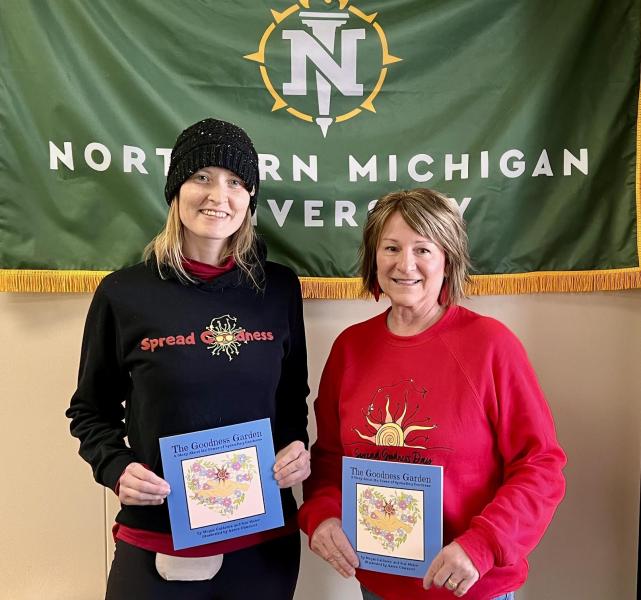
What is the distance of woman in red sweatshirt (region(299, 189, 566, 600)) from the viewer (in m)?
1.22

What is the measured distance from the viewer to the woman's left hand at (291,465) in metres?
1.36

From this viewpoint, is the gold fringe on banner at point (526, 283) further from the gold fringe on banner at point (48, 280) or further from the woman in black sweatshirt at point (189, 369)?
the gold fringe on banner at point (48, 280)

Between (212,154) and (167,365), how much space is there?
1.49ft

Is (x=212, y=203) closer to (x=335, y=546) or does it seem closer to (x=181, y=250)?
(x=181, y=250)

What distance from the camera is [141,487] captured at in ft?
4.18

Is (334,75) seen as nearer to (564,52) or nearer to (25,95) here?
(564,52)

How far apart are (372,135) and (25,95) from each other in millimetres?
1010

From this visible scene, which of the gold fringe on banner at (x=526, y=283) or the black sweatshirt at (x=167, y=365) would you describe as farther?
the gold fringe on banner at (x=526, y=283)

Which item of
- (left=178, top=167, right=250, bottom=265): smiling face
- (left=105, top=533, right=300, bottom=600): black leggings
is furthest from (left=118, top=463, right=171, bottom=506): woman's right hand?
(left=178, top=167, right=250, bottom=265): smiling face

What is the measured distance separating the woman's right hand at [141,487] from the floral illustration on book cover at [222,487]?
0.05 metres

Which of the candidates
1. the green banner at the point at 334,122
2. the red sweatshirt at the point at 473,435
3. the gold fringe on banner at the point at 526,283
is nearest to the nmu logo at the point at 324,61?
the green banner at the point at 334,122

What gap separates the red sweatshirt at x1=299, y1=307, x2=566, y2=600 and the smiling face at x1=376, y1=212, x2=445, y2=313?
0.09 meters

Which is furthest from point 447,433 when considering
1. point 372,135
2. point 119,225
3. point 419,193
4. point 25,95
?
point 25,95

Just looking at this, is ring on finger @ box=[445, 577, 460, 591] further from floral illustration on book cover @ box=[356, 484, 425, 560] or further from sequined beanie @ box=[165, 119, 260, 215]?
sequined beanie @ box=[165, 119, 260, 215]
